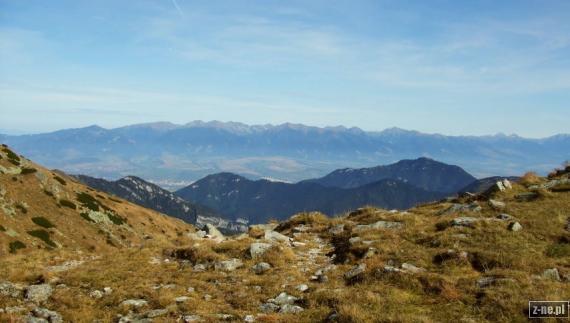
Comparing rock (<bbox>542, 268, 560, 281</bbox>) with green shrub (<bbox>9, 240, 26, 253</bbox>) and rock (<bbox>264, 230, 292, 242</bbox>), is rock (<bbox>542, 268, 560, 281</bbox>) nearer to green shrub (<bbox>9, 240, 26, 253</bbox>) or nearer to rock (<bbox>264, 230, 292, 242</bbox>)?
rock (<bbox>264, 230, 292, 242</bbox>)

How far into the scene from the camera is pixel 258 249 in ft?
70.9

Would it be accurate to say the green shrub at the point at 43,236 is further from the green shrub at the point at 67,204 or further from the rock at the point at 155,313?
the rock at the point at 155,313

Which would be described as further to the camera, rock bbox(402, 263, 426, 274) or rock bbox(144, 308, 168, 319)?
rock bbox(402, 263, 426, 274)

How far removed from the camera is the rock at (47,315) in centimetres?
1405

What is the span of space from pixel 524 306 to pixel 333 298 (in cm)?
563

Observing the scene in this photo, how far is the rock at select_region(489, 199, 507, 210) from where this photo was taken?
2540 centimetres

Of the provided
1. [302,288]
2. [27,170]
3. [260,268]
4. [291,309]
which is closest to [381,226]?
[260,268]

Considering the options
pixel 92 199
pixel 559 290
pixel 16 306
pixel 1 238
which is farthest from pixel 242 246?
pixel 92 199

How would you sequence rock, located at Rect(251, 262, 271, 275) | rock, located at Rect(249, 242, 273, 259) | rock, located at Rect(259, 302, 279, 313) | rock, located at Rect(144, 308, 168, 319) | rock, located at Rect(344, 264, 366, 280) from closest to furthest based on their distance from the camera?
rock, located at Rect(144, 308, 168, 319)
rock, located at Rect(259, 302, 279, 313)
rock, located at Rect(344, 264, 366, 280)
rock, located at Rect(251, 262, 271, 275)
rock, located at Rect(249, 242, 273, 259)

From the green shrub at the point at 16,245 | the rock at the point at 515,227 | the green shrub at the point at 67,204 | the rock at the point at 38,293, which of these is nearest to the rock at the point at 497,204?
the rock at the point at 515,227

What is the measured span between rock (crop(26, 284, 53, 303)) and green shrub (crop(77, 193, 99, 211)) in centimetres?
6671

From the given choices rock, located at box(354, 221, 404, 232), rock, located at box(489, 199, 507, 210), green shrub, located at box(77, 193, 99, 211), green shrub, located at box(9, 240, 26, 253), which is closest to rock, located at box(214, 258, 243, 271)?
rock, located at box(354, 221, 404, 232)

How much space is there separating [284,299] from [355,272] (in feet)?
12.0

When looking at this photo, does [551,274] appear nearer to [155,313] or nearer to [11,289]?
[155,313]
